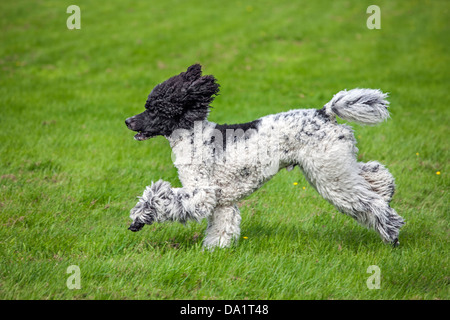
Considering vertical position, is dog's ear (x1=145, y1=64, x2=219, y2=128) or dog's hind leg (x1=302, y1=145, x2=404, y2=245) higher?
dog's ear (x1=145, y1=64, x2=219, y2=128)

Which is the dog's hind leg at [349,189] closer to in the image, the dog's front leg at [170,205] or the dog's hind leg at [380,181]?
the dog's hind leg at [380,181]

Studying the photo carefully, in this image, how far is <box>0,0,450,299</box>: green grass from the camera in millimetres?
4441

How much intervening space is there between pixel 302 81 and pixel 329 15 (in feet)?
22.3

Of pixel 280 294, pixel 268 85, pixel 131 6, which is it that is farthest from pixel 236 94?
pixel 131 6

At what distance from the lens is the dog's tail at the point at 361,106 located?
455 centimetres

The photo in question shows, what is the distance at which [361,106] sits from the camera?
4543mm

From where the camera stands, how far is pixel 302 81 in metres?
12.3

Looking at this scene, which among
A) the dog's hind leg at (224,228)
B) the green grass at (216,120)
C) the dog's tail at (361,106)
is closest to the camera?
the green grass at (216,120)

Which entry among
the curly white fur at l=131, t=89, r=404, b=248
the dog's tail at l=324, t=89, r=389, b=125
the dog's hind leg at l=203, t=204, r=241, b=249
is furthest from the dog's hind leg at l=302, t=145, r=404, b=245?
the dog's hind leg at l=203, t=204, r=241, b=249

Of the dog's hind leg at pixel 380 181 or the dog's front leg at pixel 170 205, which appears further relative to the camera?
the dog's hind leg at pixel 380 181

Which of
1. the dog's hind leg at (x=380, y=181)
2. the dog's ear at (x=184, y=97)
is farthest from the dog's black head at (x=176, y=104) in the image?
the dog's hind leg at (x=380, y=181)

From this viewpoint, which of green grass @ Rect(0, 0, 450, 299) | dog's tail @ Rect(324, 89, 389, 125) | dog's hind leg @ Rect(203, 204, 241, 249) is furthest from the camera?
dog's hind leg @ Rect(203, 204, 241, 249)

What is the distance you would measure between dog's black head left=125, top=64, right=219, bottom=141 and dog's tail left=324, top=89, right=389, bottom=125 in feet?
4.05

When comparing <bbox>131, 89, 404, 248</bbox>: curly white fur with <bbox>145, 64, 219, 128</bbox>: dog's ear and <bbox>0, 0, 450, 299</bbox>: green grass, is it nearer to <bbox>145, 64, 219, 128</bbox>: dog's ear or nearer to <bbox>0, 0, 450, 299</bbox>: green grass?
<bbox>145, 64, 219, 128</bbox>: dog's ear
